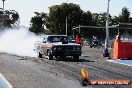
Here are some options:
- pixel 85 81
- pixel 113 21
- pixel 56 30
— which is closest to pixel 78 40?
pixel 85 81

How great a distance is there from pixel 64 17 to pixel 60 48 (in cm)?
6833

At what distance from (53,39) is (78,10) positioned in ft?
228

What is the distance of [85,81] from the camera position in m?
3.65

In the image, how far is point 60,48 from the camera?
815 inches

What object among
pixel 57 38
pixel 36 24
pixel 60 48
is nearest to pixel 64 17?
pixel 36 24

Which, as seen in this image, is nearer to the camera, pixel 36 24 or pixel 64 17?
pixel 64 17

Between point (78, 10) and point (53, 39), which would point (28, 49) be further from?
point (78, 10)

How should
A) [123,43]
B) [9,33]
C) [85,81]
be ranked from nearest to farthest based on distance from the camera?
1. [85,81]
2. [123,43]
3. [9,33]

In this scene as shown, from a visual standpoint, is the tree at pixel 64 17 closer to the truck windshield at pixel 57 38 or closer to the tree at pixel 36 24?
the tree at pixel 36 24

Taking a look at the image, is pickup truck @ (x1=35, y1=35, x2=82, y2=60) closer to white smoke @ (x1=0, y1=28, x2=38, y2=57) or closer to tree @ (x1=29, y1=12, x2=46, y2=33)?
white smoke @ (x1=0, y1=28, x2=38, y2=57)

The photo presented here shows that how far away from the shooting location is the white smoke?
31.9 metres

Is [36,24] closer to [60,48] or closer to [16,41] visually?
[16,41]

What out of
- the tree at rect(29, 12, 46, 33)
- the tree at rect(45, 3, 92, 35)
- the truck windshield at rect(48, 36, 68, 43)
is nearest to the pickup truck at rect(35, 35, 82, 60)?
the truck windshield at rect(48, 36, 68, 43)

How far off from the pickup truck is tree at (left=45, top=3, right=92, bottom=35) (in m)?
63.6
